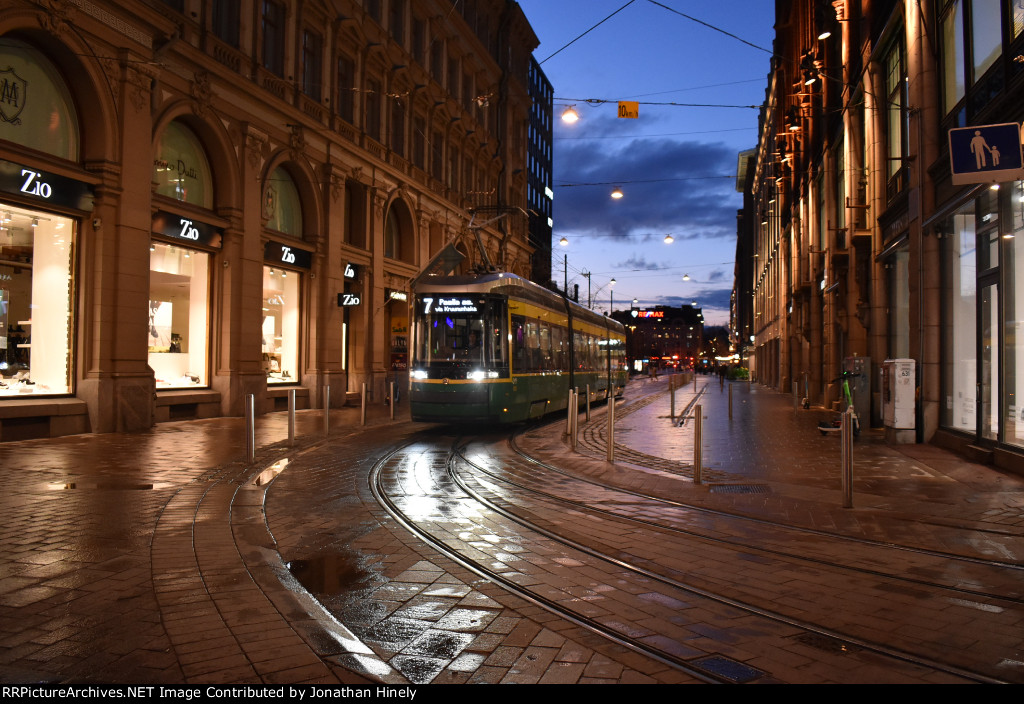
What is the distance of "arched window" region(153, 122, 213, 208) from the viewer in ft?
61.5

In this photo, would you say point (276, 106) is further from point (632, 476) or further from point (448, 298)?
point (632, 476)

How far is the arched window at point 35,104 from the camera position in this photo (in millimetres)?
14535

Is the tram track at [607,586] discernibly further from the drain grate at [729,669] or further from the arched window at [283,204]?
the arched window at [283,204]

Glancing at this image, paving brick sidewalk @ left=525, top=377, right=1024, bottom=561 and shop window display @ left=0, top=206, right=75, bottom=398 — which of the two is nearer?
paving brick sidewalk @ left=525, top=377, right=1024, bottom=561

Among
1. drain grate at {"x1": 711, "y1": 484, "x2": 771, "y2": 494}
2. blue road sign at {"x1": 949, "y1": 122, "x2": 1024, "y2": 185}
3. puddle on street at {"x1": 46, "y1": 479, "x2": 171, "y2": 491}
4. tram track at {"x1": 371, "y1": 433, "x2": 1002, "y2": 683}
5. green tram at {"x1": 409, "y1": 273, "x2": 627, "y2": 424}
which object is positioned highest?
blue road sign at {"x1": 949, "y1": 122, "x2": 1024, "y2": 185}

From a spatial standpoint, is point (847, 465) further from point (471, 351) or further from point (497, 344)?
point (471, 351)

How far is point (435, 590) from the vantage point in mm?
5289

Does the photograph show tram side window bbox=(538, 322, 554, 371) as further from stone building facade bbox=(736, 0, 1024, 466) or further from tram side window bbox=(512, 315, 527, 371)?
stone building facade bbox=(736, 0, 1024, 466)

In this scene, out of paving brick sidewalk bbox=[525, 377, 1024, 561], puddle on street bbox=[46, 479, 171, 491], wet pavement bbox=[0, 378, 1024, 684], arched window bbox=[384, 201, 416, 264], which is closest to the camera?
wet pavement bbox=[0, 378, 1024, 684]

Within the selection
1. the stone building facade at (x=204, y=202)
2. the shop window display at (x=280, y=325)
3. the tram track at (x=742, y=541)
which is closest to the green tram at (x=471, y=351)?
the stone building facade at (x=204, y=202)

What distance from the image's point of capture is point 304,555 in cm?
629

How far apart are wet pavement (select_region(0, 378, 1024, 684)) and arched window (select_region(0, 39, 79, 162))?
6.00 m

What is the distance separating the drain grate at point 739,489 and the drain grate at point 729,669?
5.71m

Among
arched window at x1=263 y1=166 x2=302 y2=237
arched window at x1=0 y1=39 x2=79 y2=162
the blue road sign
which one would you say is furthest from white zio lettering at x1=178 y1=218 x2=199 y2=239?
the blue road sign
